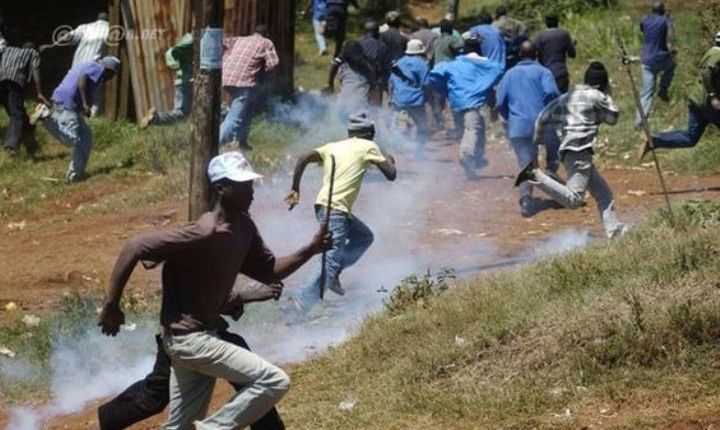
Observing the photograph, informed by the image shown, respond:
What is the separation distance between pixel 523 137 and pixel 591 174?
83.9 inches

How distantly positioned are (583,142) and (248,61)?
Result: 237 inches

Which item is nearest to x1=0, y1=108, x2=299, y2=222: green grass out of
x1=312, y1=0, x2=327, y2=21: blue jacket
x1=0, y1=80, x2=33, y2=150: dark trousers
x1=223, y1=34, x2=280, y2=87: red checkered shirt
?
x1=0, y1=80, x2=33, y2=150: dark trousers

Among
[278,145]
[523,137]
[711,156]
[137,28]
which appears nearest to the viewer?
[523,137]

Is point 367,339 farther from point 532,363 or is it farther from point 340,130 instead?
point 340,130

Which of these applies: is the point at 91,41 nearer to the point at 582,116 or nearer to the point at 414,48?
the point at 414,48

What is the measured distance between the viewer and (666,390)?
6.91 meters

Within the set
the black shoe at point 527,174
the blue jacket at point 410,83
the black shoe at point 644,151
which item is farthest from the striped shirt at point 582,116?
the blue jacket at point 410,83

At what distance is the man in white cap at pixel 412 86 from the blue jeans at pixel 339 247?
260 inches

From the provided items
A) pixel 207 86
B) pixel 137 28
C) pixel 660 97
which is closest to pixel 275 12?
pixel 137 28

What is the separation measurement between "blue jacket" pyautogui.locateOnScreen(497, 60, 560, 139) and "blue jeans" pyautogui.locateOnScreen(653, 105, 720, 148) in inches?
45.4

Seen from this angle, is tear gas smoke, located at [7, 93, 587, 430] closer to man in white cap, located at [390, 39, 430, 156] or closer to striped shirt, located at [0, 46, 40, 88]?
man in white cap, located at [390, 39, 430, 156]

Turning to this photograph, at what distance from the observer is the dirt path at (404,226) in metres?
12.4

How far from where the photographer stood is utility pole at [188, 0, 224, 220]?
31.3ft

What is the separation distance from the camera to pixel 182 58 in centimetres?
1756
